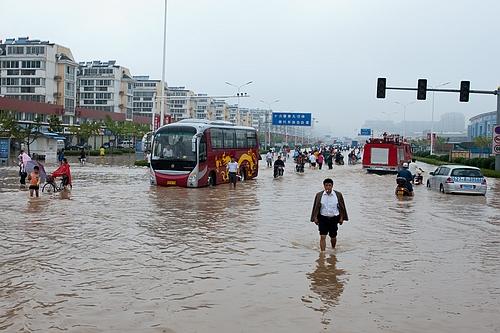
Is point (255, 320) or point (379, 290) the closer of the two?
point (255, 320)

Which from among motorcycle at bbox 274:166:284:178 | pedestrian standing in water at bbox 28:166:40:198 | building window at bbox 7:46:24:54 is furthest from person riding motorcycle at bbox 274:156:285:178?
building window at bbox 7:46:24:54

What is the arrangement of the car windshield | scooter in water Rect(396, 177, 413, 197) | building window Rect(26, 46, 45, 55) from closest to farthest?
scooter in water Rect(396, 177, 413, 197), the car windshield, building window Rect(26, 46, 45, 55)

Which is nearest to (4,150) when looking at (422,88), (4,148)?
(4,148)

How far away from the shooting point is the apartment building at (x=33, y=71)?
9612 cm

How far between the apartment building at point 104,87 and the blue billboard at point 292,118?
47.7 meters

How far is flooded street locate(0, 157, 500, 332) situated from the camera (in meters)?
7.79

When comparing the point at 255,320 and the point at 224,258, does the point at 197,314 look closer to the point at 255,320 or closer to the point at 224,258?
the point at 255,320

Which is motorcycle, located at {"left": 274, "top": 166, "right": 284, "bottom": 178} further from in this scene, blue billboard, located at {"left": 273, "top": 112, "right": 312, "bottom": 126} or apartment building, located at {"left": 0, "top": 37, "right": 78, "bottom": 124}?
apartment building, located at {"left": 0, "top": 37, "right": 78, "bottom": 124}

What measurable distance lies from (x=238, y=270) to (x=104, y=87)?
119425 millimetres

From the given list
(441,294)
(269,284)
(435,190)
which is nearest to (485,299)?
(441,294)

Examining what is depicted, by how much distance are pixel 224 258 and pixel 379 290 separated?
341cm

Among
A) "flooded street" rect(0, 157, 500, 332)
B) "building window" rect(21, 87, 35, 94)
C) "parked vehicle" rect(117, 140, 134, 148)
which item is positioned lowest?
"flooded street" rect(0, 157, 500, 332)

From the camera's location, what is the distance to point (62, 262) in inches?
436

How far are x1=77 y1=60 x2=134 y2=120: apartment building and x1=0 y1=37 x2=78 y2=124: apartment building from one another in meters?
24.9
